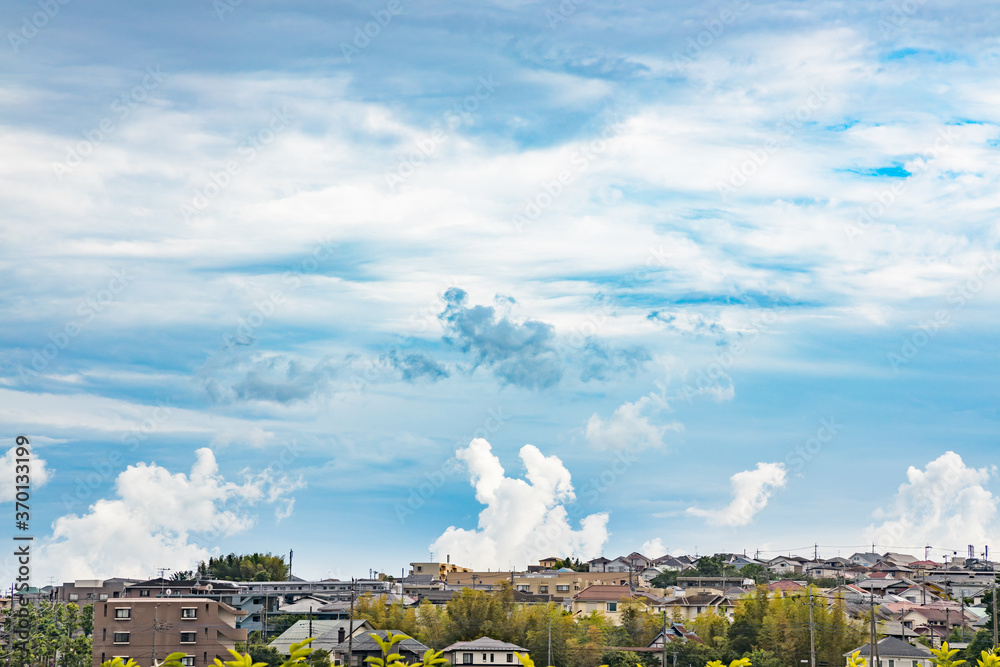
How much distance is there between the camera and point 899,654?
4884cm

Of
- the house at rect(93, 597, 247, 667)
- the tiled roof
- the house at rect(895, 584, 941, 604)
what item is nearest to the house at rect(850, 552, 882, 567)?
the house at rect(895, 584, 941, 604)

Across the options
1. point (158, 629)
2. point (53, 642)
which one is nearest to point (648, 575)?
point (158, 629)

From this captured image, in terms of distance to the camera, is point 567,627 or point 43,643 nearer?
point 43,643

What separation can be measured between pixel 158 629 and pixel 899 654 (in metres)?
35.4

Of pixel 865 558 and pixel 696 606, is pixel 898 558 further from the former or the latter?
pixel 696 606

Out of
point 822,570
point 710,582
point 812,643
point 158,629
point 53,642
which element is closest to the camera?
point 158,629

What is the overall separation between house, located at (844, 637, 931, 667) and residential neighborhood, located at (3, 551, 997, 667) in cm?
7

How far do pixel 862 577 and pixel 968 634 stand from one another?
38606 mm

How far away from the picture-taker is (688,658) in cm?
5328

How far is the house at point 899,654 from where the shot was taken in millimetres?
48469

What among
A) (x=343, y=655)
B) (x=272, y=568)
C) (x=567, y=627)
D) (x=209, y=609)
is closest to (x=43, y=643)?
(x=209, y=609)

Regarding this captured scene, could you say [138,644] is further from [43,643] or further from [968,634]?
[968,634]

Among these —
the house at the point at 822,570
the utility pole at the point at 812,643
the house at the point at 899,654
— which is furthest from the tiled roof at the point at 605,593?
the house at the point at 822,570

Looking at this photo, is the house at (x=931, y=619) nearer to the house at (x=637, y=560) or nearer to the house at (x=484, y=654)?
the house at (x=484, y=654)
